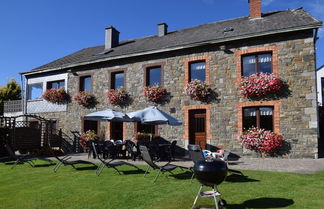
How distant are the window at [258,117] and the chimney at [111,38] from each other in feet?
31.8

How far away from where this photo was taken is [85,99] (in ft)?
47.0

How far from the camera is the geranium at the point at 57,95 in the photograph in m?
15.2

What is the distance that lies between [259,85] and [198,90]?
2.53 metres

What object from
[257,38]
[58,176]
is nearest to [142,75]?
[257,38]

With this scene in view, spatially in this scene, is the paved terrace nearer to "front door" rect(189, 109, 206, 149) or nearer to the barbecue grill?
"front door" rect(189, 109, 206, 149)

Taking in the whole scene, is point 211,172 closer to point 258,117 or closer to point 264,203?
point 264,203

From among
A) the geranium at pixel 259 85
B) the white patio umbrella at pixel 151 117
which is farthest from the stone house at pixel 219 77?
the white patio umbrella at pixel 151 117

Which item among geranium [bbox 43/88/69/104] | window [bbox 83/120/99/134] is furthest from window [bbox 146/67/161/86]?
geranium [bbox 43/88/69/104]

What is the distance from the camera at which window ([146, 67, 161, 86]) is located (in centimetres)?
1313

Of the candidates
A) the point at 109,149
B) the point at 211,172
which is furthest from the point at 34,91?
the point at 211,172

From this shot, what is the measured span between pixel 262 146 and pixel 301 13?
641 cm

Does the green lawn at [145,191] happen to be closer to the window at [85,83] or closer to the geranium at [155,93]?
the geranium at [155,93]

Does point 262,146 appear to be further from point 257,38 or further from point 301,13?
point 301,13

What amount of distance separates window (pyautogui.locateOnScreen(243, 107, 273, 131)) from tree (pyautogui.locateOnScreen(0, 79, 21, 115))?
26.5 m
